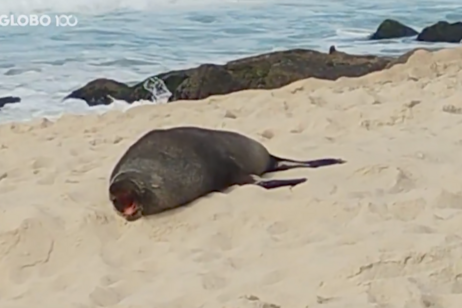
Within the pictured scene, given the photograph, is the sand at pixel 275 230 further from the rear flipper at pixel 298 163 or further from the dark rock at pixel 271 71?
the dark rock at pixel 271 71

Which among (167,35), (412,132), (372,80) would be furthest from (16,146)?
(167,35)

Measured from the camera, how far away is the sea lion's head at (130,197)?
3.88 meters

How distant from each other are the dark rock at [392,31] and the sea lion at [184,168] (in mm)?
8891

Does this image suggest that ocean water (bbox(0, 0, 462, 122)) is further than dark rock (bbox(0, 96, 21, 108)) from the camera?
Yes

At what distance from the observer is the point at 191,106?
7.08 metres

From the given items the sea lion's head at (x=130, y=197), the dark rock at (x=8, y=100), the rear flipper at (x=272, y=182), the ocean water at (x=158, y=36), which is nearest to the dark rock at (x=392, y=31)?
the ocean water at (x=158, y=36)

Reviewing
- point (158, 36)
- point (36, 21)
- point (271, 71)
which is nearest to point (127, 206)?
point (271, 71)

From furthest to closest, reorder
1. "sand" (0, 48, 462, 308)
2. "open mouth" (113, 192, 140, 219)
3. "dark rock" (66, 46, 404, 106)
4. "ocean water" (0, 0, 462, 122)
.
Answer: "ocean water" (0, 0, 462, 122)
"dark rock" (66, 46, 404, 106)
"open mouth" (113, 192, 140, 219)
"sand" (0, 48, 462, 308)

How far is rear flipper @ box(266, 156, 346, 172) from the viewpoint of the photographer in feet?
14.6

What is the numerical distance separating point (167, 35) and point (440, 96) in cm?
991

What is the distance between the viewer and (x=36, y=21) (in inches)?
651

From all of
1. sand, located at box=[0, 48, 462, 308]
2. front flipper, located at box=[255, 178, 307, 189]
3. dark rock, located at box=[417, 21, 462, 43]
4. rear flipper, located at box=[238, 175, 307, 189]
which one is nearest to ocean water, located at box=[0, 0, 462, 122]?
dark rock, located at box=[417, 21, 462, 43]

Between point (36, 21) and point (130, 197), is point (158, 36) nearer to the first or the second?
point (36, 21)

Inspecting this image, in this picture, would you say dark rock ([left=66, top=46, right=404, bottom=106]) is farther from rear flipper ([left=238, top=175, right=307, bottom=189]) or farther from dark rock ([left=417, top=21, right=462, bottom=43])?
rear flipper ([left=238, top=175, right=307, bottom=189])
